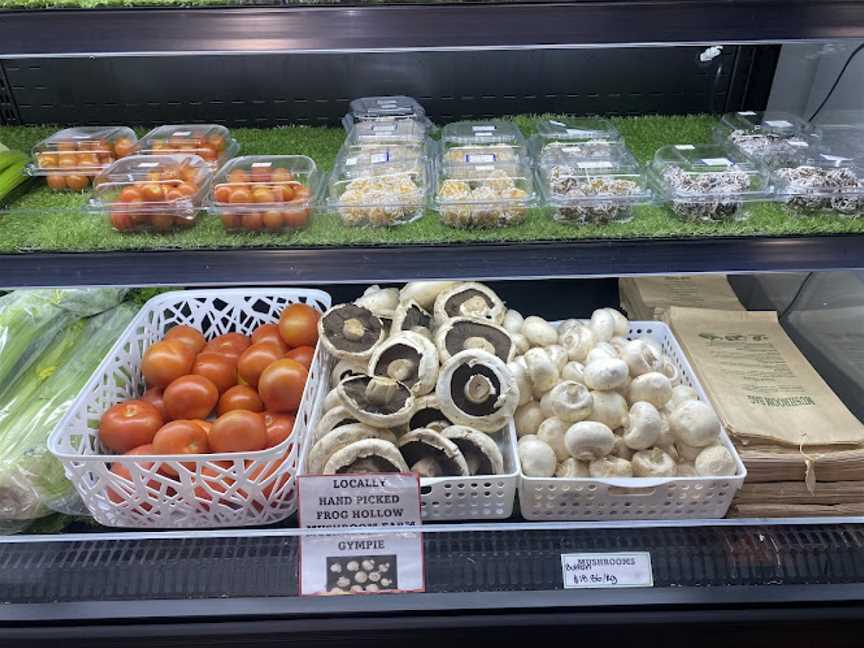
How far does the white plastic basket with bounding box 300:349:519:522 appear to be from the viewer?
1.37 metres

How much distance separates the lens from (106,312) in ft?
6.31

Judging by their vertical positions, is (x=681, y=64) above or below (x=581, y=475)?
above

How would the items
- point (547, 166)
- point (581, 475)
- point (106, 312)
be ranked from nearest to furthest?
point (581, 475) < point (547, 166) < point (106, 312)

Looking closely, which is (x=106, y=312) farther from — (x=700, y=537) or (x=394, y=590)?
(x=700, y=537)

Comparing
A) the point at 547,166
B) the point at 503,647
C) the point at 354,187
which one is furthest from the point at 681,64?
the point at 503,647

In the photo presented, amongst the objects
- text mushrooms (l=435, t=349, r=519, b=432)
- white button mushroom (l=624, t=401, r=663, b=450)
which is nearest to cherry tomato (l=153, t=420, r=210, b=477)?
A: text mushrooms (l=435, t=349, r=519, b=432)

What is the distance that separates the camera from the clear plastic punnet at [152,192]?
4.69 feet

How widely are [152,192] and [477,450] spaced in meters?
0.85

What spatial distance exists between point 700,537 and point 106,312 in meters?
1.58

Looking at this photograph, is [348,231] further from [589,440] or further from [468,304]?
[589,440]

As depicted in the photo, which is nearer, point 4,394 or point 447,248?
point 447,248

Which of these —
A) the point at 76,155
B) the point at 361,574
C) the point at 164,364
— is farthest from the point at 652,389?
the point at 76,155

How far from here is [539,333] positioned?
1662 mm

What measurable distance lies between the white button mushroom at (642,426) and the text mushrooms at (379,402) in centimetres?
45
